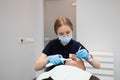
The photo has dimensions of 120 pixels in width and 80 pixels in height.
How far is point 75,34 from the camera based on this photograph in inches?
114

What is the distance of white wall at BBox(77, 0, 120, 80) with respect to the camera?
2.62 metres

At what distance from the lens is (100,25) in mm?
2693

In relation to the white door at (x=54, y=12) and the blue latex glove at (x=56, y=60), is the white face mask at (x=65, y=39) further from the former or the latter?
the white door at (x=54, y=12)

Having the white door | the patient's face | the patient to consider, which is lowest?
the patient

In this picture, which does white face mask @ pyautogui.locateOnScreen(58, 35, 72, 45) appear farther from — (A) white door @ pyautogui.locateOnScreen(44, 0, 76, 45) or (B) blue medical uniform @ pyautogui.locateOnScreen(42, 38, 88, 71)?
(A) white door @ pyautogui.locateOnScreen(44, 0, 76, 45)

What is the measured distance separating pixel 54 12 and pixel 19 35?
2.52 feet

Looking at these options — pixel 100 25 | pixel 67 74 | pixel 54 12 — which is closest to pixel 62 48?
pixel 67 74

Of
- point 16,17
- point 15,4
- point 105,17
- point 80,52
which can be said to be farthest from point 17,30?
point 80,52

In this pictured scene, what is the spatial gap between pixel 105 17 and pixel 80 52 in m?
1.44

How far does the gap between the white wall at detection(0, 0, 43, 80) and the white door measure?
10 cm

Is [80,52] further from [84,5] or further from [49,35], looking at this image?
[49,35]

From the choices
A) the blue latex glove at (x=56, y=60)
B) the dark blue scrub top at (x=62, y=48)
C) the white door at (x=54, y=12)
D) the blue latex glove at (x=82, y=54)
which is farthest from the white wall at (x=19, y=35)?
the blue latex glove at (x=82, y=54)

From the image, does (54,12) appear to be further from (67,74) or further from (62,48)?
(67,74)

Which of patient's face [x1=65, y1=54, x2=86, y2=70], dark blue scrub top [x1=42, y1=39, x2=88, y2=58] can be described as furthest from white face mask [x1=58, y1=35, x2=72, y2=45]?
patient's face [x1=65, y1=54, x2=86, y2=70]
